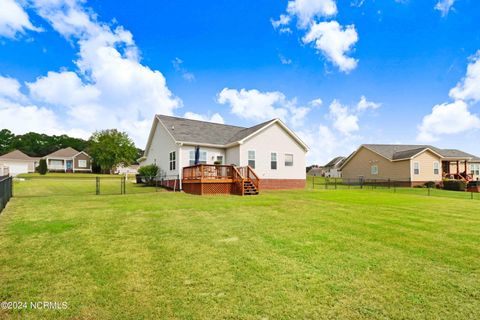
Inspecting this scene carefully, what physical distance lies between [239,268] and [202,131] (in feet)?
58.8

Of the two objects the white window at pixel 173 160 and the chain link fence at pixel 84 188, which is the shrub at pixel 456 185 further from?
the chain link fence at pixel 84 188

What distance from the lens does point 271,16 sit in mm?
16734

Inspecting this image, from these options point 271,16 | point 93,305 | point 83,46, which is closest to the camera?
point 93,305

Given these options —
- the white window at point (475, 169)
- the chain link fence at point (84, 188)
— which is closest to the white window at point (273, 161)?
the chain link fence at point (84, 188)

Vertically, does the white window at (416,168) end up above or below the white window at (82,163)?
below

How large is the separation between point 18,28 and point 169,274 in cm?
1673

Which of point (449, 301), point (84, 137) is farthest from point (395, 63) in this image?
point (84, 137)

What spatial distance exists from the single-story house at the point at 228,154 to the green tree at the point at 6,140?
81.2 m

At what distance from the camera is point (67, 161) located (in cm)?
5428

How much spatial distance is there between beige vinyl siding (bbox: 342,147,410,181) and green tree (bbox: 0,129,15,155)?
9374 centimetres

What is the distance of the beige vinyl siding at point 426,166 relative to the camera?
3033cm

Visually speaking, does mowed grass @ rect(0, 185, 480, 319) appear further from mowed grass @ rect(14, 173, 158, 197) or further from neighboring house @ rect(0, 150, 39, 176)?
neighboring house @ rect(0, 150, 39, 176)

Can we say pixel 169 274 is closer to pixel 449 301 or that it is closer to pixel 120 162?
pixel 449 301

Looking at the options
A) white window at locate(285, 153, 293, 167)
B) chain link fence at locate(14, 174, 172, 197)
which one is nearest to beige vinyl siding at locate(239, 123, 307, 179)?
white window at locate(285, 153, 293, 167)
